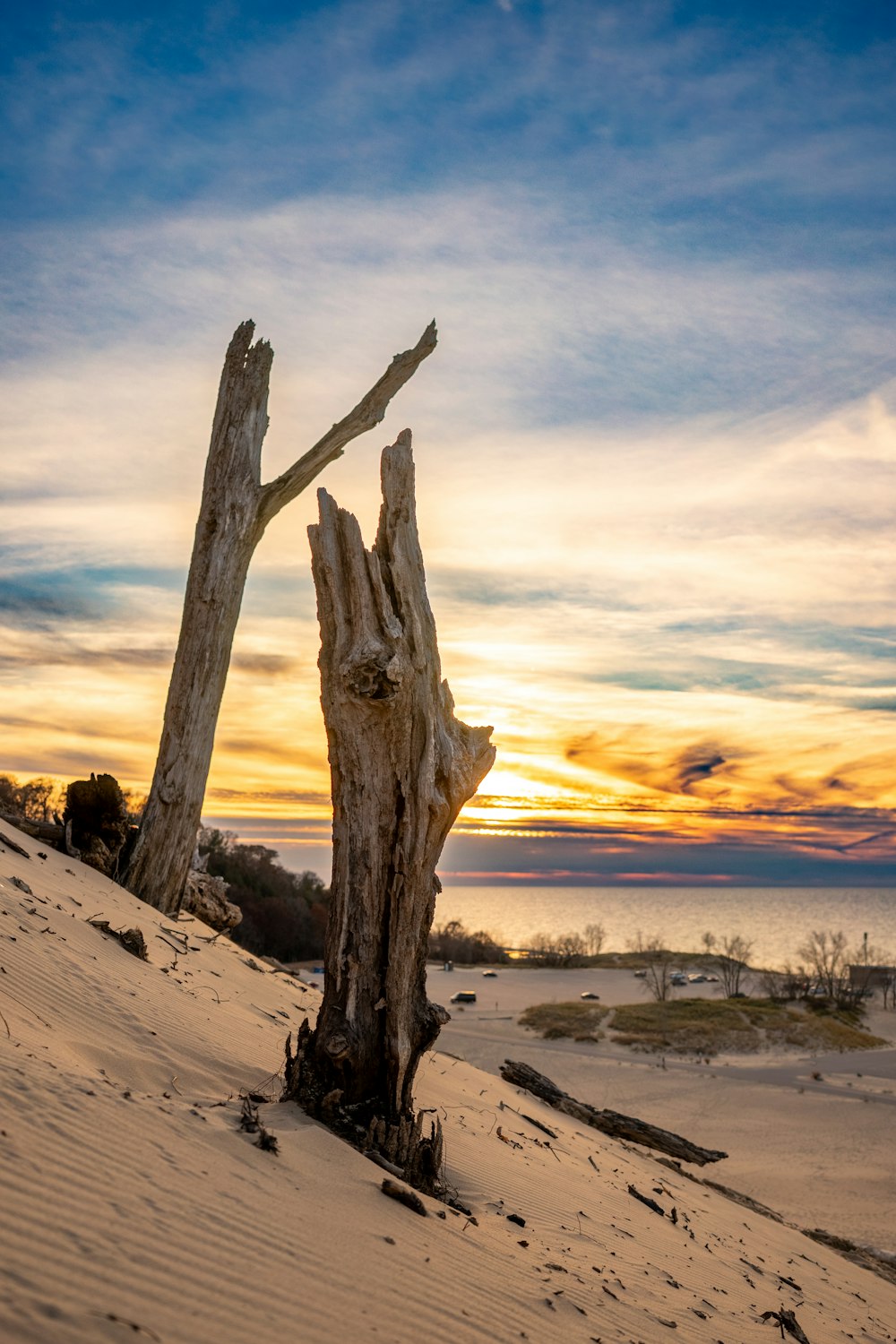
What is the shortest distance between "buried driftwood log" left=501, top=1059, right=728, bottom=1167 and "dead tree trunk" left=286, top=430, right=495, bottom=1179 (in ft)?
19.3

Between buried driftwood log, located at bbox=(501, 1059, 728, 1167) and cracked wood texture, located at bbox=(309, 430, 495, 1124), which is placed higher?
cracked wood texture, located at bbox=(309, 430, 495, 1124)

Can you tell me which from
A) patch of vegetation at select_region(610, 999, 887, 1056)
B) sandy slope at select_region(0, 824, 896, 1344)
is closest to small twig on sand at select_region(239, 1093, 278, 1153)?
sandy slope at select_region(0, 824, 896, 1344)

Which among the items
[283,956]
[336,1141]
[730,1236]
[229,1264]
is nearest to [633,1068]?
[283,956]

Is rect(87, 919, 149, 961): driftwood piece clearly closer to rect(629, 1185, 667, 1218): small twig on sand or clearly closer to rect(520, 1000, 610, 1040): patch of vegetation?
rect(629, 1185, 667, 1218): small twig on sand

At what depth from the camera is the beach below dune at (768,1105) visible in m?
14.7

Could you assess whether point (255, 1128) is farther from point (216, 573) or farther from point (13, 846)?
point (216, 573)

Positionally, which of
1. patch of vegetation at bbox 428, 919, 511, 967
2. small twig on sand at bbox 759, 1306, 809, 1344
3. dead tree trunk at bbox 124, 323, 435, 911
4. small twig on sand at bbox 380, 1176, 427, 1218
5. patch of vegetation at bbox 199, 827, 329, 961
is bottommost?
patch of vegetation at bbox 428, 919, 511, 967

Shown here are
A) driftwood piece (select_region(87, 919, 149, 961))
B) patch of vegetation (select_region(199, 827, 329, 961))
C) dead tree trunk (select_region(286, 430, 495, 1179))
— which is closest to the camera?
dead tree trunk (select_region(286, 430, 495, 1179))

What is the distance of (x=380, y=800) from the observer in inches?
247

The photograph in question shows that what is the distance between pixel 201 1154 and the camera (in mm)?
4570

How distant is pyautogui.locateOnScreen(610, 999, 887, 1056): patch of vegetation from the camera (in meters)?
31.9

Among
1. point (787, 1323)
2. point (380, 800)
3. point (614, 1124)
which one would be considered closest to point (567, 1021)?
point (614, 1124)

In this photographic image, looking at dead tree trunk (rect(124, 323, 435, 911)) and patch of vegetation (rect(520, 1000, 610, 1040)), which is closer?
dead tree trunk (rect(124, 323, 435, 911))

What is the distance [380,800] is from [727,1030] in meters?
31.2
